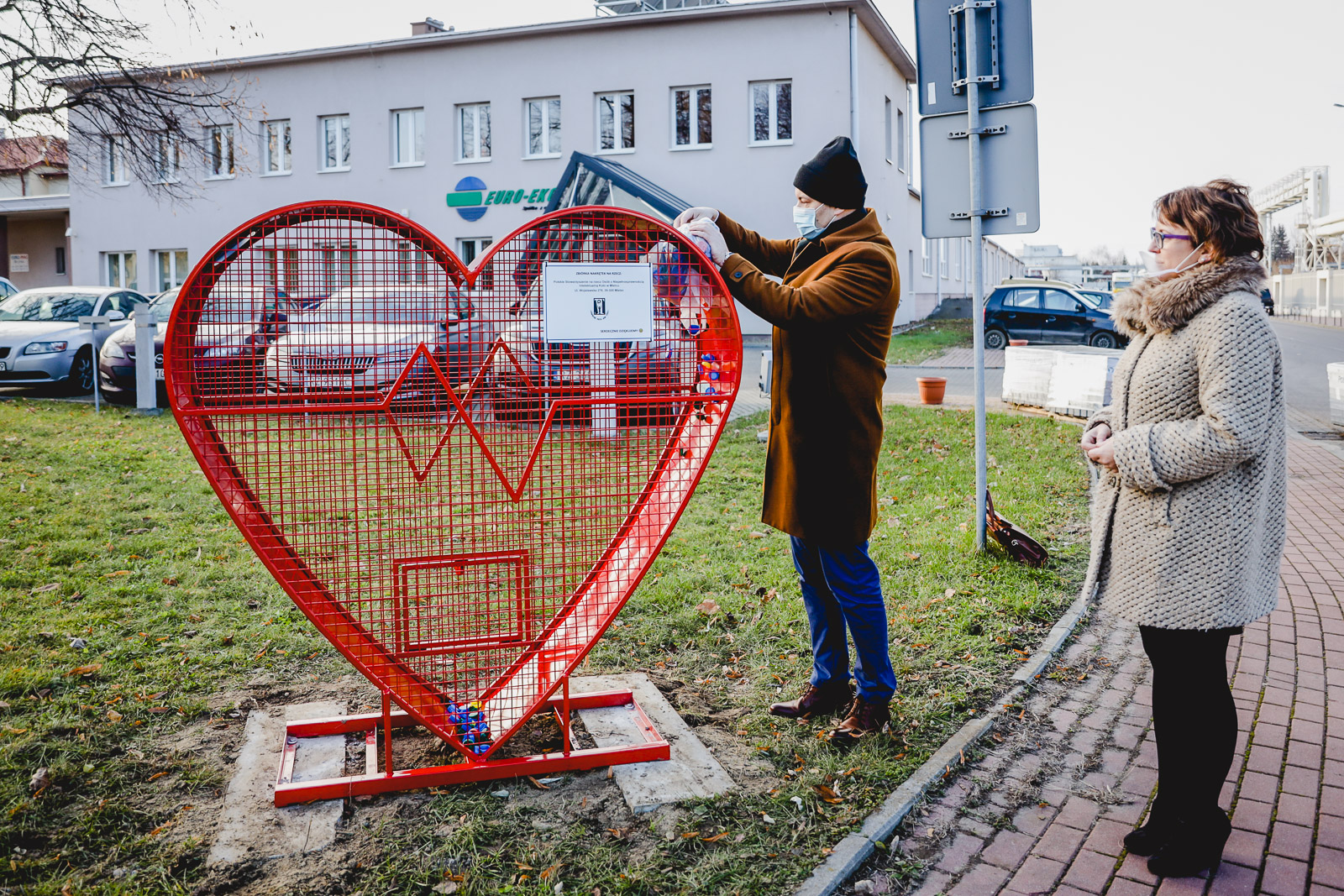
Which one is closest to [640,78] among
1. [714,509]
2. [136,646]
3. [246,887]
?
[714,509]

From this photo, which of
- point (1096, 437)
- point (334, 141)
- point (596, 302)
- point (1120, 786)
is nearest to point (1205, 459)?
point (1096, 437)

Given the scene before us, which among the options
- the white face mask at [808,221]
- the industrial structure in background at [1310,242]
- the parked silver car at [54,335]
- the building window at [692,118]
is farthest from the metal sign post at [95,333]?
the industrial structure in background at [1310,242]

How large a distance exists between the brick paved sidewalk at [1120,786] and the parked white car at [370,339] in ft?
6.90

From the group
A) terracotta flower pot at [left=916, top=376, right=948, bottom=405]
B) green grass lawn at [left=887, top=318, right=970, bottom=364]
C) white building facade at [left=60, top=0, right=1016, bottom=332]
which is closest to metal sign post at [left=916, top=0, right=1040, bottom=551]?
terracotta flower pot at [left=916, top=376, right=948, bottom=405]

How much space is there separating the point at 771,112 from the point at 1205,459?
82.5 ft

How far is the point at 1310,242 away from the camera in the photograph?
65.9 metres

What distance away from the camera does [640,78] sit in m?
26.9

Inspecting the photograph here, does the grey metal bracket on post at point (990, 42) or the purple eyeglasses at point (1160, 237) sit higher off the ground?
the grey metal bracket on post at point (990, 42)

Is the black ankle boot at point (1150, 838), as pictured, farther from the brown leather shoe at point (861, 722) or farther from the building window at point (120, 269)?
the building window at point (120, 269)

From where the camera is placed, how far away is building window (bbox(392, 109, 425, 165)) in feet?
96.0

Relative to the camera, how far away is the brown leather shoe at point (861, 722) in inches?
148

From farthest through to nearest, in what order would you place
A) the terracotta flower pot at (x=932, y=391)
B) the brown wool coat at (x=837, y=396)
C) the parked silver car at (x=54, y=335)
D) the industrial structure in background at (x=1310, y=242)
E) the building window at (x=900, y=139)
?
1. the industrial structure in background at (x=1310, y=242)
2. the building window at (x=900, y=139)
3. the parked silver car at (x=54, y=335)
4. the terracotta flower pot at (x=932, y=391)
5. the brown wool coat at (x=837, y=396)

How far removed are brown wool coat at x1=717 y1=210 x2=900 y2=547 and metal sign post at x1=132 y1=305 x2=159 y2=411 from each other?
11522 mm

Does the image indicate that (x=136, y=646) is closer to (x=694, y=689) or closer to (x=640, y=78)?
(x=694, y=689)
